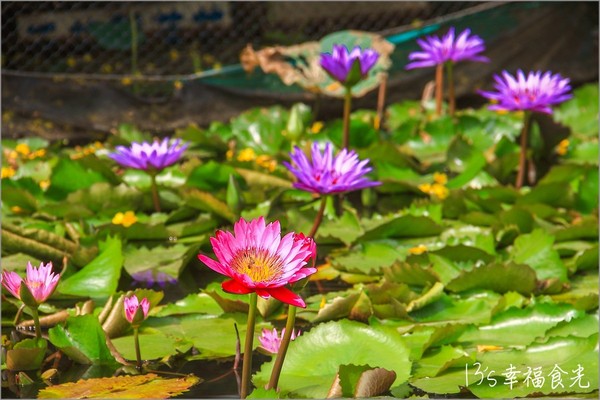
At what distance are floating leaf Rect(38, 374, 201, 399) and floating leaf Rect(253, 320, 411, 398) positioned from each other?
149mm

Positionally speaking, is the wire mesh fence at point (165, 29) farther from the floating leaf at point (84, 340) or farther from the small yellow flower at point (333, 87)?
the floating leaf at point (84, 340)

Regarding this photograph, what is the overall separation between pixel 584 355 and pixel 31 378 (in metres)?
1.06

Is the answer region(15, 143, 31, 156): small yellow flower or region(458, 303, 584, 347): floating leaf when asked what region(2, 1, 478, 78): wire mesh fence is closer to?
region(15, 143, 31, 156): small yellow flower

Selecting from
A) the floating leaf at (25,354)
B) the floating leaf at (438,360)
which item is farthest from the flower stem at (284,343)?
the floating leaf at (25,354)

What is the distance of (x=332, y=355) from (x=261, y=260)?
1.60ft

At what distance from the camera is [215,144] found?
12.1 ft

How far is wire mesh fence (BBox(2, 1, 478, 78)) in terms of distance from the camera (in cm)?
543

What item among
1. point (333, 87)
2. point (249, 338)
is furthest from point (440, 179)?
point (249, 338)

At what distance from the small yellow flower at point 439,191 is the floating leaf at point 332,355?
4.27ft

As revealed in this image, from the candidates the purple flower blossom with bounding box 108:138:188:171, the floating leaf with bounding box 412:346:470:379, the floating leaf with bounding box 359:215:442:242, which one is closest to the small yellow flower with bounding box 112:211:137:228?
the purple flower blossom with bounding box 108:138:188:171

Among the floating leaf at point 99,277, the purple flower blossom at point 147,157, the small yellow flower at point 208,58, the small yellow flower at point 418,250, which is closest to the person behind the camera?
the floating leaf at point 99,277

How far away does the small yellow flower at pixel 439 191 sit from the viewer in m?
2.94

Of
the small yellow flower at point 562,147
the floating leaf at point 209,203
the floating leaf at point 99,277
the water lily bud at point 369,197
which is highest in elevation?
the small yellow flower at point 562,147

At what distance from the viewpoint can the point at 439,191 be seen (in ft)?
9.75
